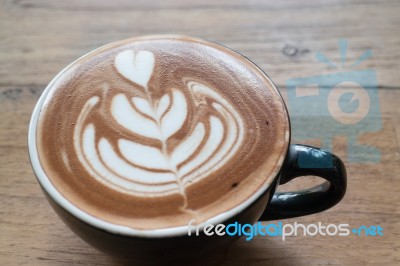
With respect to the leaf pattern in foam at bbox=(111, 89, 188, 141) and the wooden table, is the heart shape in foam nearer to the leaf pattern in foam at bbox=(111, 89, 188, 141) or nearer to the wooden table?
the leaf pattern in foam at bbox=(111, 89, 188, 141)

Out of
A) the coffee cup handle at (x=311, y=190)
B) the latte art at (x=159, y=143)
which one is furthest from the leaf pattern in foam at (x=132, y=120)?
the coffee cup handle at (x=311, y=190)

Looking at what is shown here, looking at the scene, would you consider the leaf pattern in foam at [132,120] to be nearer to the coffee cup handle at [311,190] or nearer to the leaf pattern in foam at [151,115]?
the leaf pattern in foam at [151,115]

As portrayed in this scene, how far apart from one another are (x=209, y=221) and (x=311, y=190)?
188 millimetres

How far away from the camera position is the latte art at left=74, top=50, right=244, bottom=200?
0.54 m

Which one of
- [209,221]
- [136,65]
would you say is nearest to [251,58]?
[136,65]

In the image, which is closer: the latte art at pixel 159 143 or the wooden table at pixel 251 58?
the latte art at pixel 159 143

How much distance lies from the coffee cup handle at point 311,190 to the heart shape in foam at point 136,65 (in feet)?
0.73

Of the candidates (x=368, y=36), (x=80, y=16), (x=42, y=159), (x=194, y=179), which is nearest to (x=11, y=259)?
(x=42, y=159)

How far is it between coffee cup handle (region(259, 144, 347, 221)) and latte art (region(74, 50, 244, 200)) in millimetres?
72

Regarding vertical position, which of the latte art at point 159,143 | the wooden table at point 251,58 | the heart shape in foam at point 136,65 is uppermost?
the heart shape in foam at point 136,65

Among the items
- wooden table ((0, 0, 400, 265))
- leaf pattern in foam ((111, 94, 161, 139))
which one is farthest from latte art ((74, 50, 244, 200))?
wooden table ((0, 0, 400, 265))

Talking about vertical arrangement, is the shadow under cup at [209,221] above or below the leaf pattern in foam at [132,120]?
below

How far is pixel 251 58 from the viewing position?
3.04 feet

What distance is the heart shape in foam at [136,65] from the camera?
0.64 m
